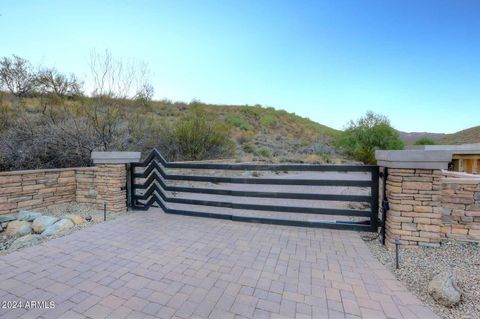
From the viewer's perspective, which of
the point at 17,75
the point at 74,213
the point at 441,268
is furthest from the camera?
the point at 17,75

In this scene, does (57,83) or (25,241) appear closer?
(25,241)

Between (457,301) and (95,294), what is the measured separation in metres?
3.64

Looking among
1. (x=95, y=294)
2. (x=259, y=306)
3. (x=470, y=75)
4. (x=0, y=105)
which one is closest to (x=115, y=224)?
(x=95, y=294)

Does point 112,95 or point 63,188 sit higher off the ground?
point 112,95

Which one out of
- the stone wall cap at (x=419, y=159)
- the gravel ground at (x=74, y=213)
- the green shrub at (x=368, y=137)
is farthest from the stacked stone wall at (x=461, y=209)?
the green shrub at (x=368, y=137)

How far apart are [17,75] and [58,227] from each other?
9.53m

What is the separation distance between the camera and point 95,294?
234cm

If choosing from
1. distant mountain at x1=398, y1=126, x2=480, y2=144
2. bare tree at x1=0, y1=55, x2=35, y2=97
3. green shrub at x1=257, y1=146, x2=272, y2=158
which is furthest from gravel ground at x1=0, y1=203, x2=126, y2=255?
distant mountain at x1=398, y1=126, x2=480, y2=144

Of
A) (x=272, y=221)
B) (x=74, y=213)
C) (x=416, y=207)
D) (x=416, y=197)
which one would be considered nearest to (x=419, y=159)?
(x=416, y=197)

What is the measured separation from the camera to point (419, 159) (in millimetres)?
3213

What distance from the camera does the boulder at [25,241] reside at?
3.53m

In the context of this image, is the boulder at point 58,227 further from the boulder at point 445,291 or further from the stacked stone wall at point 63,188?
the boulder at point 445,291

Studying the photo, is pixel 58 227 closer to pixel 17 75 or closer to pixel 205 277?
pixel 205 277

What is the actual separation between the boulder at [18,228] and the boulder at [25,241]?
13.5 inches
